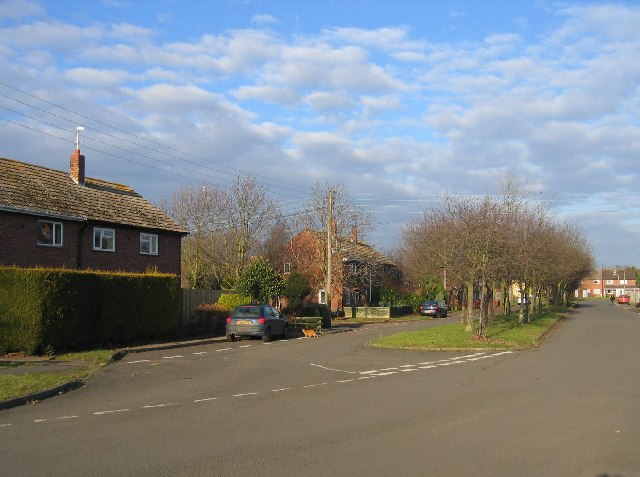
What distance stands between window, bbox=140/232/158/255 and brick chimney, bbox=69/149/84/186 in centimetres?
394

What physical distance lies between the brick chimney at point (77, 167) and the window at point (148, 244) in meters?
3.94

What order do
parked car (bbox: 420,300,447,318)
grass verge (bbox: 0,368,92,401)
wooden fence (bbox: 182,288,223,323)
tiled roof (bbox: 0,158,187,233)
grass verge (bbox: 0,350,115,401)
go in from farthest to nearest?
parked car (bbox: 420,300,447,318)
wooden fence (bbox: 182,288,223,323)
tiled roof (bbox: 0,158,187,233)
grass verge (bbox: 0,350,115,401)
grass verge (bbox: 0,368,92,401)

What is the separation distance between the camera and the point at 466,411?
Result: 10.8 meters

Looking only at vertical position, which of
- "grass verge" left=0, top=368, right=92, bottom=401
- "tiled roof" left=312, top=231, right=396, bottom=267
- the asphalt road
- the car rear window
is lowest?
the asphalt road

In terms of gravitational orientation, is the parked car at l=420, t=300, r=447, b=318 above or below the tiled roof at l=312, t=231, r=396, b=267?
below

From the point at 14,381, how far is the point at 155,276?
12.0 meters

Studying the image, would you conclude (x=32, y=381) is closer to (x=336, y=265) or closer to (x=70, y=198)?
(x=70, y=198)

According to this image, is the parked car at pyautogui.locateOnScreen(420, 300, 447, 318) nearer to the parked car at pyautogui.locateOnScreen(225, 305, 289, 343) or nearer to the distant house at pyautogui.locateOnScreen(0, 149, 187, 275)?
the distant house at pyautogui.locateOnScreen(0, 149, 187, 275)

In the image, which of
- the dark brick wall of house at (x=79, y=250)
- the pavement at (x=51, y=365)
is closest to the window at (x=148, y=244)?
the dark brick wall of house at (x=79, y=250)

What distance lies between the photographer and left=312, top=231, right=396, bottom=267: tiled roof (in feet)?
173

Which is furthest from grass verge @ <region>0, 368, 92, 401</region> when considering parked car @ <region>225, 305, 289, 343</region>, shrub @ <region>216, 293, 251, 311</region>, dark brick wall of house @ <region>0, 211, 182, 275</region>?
shrub @ <region>216, 293, 251, 311</region>

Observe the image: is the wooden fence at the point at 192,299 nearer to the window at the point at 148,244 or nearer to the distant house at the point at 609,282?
the window at the point at 148,244

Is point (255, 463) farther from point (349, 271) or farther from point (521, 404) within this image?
point (349, 271)

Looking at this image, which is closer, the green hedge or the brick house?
the green hedge
